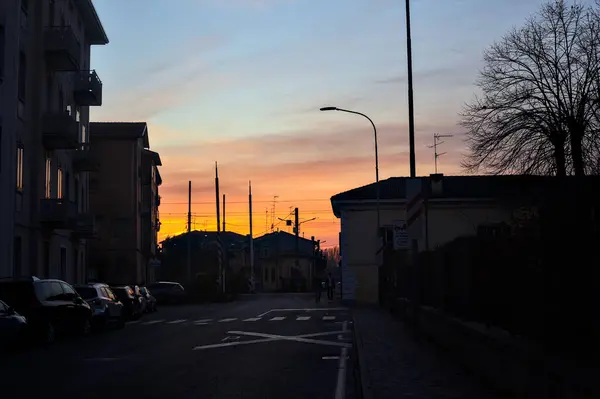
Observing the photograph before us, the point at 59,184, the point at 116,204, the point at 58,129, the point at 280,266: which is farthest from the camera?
the point at 280,266

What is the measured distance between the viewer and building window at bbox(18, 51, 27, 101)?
115 ft

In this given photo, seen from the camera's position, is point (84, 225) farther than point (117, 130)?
No

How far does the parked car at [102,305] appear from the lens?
92.2ft

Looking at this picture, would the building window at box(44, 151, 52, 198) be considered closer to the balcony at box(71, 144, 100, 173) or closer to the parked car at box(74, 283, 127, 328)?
the balcony at box(71, 144, 100, 173)

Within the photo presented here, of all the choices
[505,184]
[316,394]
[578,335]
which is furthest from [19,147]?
[578,335]

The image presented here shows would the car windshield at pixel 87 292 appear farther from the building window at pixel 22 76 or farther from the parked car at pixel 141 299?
the building window at pixel 22 76

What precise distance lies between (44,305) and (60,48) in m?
18.6

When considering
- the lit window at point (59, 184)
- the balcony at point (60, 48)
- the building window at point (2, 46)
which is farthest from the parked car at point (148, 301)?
the building window at point (2, 46)

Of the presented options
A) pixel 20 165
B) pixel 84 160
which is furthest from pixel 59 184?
pixel 20 165

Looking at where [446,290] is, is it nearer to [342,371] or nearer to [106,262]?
[342,371]

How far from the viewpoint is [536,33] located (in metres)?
34.9

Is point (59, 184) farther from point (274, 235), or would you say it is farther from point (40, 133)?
point (274, 235)

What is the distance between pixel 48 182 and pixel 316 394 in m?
29.5

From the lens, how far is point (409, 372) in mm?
13680
